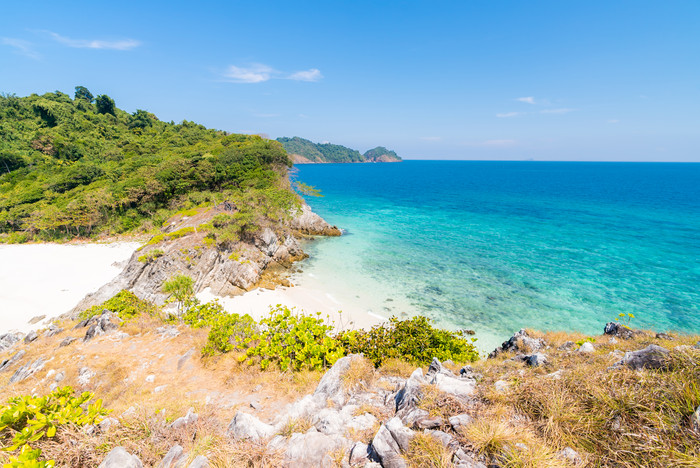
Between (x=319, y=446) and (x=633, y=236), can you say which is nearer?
(x=319, y=446)

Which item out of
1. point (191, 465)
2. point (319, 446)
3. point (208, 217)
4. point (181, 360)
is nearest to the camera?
point (191, 465)

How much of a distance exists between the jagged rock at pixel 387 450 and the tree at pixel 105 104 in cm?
11367

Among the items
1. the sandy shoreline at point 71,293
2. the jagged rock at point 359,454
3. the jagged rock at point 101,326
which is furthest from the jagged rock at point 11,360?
the jagged rock at point 359,454

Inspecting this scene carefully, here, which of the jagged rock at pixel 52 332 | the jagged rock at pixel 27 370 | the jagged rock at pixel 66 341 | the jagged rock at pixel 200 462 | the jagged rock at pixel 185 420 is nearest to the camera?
the jagged rock at pixel 200 462

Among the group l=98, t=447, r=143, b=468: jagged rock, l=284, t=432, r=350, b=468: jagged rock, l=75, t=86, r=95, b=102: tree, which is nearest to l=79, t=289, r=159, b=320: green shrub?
l=98, t=447, r=143, b=468: jagged rock

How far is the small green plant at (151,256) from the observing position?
20.4m

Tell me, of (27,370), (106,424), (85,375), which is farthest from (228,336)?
(27,370)

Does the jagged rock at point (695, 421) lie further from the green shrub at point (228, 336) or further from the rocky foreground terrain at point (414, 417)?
the green shrub at point (228, 336)

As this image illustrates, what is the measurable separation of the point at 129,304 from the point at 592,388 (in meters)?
20.0

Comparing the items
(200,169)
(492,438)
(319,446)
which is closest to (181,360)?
(319,446)

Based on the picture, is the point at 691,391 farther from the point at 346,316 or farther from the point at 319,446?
the point at 346,316

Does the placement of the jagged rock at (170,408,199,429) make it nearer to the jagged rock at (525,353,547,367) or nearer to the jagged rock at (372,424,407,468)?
the jagged rock at (372,424,407,468)

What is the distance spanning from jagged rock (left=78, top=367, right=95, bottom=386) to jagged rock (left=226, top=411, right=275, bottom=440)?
706cm

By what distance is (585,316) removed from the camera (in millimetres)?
18953
